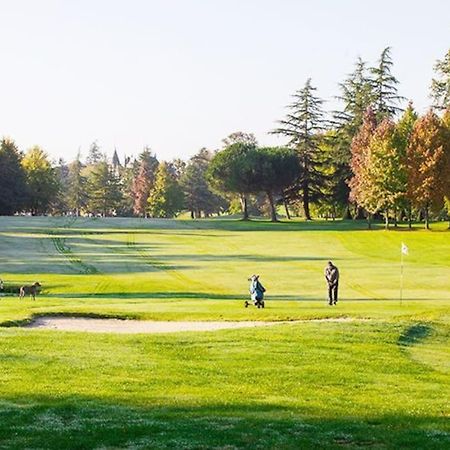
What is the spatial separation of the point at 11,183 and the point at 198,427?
11469 centimetres

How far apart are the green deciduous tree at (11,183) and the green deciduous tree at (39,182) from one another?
11.1 ft

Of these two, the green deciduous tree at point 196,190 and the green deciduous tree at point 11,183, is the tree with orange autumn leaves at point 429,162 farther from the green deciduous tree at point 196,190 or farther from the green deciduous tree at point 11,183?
the green deciduous tree at point 196,190

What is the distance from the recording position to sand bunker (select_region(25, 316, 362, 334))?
26.9 meters

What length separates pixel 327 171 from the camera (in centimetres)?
12531

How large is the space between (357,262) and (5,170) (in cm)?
7396

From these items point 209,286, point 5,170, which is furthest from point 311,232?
point 5,170

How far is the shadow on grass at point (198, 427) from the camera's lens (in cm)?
1241

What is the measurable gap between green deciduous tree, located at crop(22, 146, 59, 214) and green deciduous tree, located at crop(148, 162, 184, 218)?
21461mm

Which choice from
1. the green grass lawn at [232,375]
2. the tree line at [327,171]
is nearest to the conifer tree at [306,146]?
the tree line at [327,171]

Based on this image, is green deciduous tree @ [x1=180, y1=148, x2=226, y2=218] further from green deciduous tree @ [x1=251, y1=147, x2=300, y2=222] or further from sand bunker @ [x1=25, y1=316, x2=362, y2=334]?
sand bunker @ [x1=25, y1=316, x2=362, y2=334]

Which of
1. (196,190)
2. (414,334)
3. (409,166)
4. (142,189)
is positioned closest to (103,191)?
(142,189)

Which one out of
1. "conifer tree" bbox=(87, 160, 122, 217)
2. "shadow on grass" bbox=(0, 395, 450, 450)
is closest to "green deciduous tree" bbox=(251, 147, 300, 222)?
"conifer tree" bbox=(87, 160, 122, 217)

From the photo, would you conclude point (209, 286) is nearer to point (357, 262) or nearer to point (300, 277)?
point (300, 277)

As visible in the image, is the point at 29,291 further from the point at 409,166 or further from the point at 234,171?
the point at 234,171
